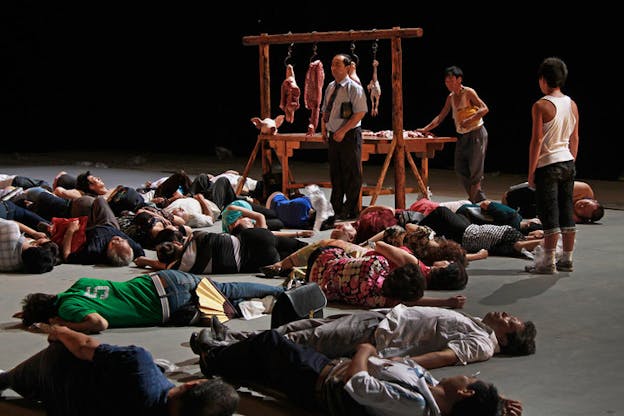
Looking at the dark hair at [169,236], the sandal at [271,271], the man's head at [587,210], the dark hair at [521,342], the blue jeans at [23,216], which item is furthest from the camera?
the man's head at [587,210]

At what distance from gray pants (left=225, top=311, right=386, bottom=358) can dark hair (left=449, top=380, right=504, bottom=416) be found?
0.92 metres

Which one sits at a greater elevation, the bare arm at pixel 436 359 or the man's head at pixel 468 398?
the man's head at pixel 468 398

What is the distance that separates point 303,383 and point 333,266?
68.2 inches

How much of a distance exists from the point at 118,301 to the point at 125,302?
4cm

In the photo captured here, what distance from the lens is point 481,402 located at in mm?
3342

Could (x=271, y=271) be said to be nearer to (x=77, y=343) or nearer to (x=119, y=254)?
(x=119, y=254)

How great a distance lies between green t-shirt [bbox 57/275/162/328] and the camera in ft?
15.8

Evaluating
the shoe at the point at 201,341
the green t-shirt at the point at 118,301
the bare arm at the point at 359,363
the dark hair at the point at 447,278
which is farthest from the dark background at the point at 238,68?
the bare arm at the point at 359,363

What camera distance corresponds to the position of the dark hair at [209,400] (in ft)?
10.5

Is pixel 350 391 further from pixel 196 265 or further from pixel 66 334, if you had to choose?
pixel 196 265

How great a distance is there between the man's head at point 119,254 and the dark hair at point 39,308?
1.65m

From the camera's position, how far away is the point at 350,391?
3.50 meters

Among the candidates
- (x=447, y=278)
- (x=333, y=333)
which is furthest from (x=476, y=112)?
(x=333, y=333)

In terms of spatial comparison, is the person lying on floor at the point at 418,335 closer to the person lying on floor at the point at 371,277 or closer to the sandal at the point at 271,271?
the person lying on floor at the point at 371,277
